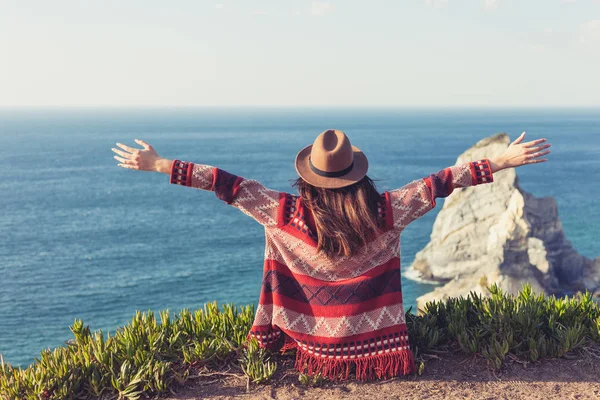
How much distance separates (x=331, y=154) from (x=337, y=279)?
3.79 feet

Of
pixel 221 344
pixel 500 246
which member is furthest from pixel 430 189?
pixel 500 246

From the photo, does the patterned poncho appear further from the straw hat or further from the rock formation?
the rock formation

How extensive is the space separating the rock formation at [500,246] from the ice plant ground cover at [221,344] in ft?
104

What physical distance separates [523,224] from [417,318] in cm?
4066

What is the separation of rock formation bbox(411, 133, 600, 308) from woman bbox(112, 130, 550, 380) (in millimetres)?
33012

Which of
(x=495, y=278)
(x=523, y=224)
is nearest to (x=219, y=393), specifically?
(x=495, y=278)

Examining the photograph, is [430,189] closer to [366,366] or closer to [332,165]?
[332,165]

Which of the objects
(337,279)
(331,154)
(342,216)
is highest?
(331,154)

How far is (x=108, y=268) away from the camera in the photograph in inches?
2215

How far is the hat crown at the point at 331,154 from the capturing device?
5012mm

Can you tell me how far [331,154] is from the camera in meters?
5.00

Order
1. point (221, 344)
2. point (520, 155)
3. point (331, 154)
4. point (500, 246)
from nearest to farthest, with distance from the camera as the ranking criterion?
point (331, 154) < point (520, 155) < point (221, 344) < point (500, 246)

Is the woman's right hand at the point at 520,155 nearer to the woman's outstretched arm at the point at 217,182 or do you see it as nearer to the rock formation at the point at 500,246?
the woman's outstretched arm at the point at 217,182

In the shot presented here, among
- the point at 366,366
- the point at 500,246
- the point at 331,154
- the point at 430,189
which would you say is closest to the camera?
the point at 331,154
